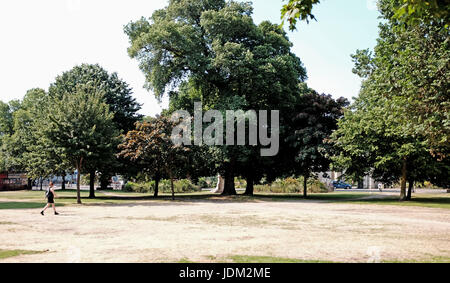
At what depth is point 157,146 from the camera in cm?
3112

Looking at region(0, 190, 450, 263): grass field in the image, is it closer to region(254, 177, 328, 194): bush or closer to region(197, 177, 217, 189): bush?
region(254, 177, 328, 194): bush

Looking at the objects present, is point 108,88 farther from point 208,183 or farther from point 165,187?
point 208,183

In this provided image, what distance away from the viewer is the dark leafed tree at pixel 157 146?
31266 mm

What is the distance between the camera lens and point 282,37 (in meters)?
37.0

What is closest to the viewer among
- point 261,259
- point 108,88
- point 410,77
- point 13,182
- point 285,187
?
point 261,259

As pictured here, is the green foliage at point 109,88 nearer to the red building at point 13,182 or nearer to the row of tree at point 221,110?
the row of tree at point 221,110

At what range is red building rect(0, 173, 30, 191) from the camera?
5928 centimetres

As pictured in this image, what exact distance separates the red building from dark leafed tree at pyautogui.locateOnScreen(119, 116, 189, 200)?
36234mm

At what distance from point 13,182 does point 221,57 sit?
155 ft

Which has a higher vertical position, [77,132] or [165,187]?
[77,132]

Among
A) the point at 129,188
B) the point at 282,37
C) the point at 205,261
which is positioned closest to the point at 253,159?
the point at 282,37

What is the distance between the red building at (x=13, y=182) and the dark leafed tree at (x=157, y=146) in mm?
36234

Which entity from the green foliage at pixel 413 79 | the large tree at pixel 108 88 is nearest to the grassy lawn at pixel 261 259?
the green foliage at pixel 413 79

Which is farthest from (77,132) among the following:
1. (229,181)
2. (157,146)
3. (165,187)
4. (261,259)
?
(165,187)
